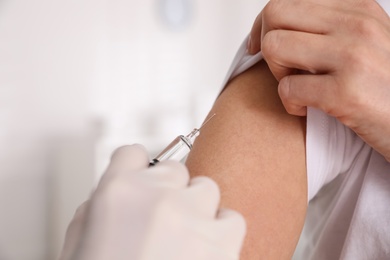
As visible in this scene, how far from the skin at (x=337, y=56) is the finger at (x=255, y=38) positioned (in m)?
0.08

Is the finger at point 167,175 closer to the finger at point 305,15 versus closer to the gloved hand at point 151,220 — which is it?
the gloved hand at point 151,220

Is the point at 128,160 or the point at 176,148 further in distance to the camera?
the point at 176,148

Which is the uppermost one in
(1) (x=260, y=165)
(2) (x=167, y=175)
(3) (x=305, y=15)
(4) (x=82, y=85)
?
(3) (x=305, y=15)

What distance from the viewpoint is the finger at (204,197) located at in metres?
0.46

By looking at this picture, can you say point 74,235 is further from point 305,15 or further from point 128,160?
point 305,15

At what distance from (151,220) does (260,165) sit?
339 mm

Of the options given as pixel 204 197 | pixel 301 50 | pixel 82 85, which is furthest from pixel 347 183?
pixel 82 85

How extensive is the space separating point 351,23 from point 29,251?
213 cm

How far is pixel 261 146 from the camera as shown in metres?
0.74

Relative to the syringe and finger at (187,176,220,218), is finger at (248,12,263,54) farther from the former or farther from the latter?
finger at (187,176,220,218)

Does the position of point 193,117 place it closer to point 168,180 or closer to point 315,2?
point 315,2

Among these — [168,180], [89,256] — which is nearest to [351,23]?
[168,180]

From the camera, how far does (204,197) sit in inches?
18.2

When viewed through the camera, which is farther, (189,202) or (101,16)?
(101,16)
